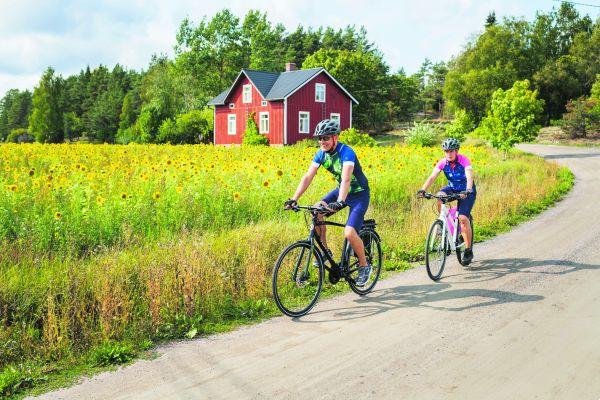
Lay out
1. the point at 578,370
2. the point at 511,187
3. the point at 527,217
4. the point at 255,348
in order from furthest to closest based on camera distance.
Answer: the point at 511,187 < the point at 527,217 < the point at 255,348 < the point at 578,370

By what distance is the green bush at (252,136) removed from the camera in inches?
1774

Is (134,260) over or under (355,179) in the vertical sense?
under

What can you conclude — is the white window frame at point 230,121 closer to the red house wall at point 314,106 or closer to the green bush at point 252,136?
the green bush at point 252,136

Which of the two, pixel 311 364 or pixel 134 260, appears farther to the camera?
pixel 134 260

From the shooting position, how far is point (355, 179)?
6.82 meters

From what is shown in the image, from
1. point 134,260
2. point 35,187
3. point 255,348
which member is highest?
point 35,187

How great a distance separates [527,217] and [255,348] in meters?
10.0

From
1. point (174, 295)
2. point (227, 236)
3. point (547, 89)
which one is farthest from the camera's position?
point (547, 89)

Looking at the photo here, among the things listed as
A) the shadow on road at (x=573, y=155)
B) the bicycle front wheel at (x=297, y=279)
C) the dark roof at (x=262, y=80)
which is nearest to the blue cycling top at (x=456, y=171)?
the bicycle front wheel at (x=297, y=279)

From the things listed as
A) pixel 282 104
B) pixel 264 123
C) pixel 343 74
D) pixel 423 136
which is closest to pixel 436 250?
pixel 423 136

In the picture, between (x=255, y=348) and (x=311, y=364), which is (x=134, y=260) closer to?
(x=255, y=348)

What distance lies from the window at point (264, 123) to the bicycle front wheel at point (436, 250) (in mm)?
39372

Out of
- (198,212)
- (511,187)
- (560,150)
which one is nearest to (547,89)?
(560,150)

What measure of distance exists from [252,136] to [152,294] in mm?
40386
